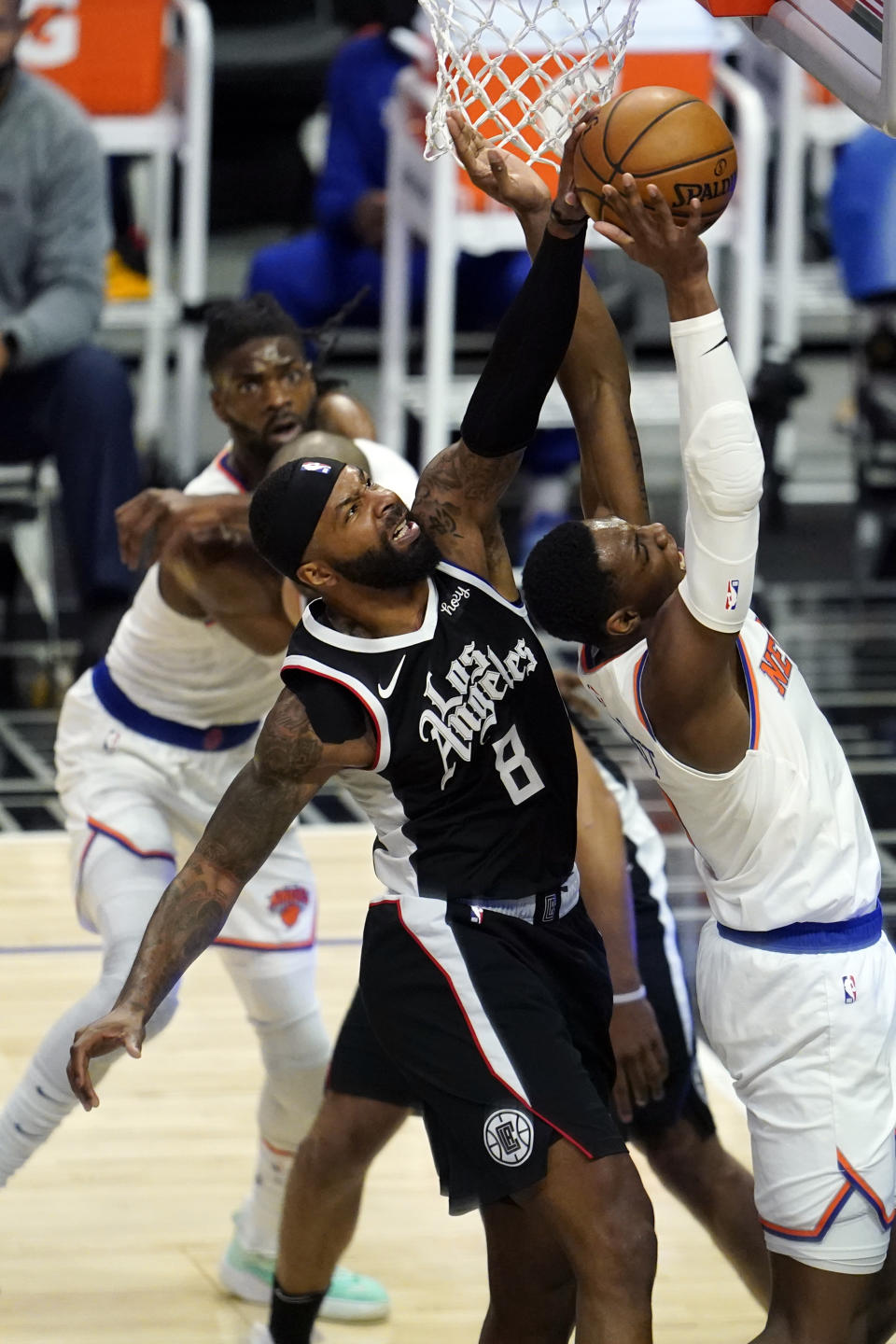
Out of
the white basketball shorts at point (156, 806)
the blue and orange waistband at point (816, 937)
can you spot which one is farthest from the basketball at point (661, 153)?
the white basketball shorts at point (156, 806)

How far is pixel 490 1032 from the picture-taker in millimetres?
2926

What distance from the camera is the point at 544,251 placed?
10.0 ft

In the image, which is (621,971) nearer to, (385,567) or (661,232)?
(385,567)

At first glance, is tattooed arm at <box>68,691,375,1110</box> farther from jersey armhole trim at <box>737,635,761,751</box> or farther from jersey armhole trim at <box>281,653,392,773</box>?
jersey armhole trim at <box>737,635,761,751</box>

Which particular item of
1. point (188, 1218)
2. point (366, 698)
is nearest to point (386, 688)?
point (366, 698)

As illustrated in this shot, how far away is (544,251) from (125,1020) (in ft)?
4.01

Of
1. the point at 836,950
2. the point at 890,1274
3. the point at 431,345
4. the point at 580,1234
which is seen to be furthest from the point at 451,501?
the point at 431,345

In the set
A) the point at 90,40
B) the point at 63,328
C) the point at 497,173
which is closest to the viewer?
the point at 497,173

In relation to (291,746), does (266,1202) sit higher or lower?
lower

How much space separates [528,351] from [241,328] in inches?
38.8

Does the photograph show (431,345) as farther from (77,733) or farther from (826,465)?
(77,733)

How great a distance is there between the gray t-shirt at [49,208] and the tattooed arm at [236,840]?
4423mm

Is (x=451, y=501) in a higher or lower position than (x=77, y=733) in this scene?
higher

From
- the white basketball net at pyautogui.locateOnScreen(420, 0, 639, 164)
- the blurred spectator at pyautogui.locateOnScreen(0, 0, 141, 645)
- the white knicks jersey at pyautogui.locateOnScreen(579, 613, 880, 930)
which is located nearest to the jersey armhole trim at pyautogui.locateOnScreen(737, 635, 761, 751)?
the white knicks jersey at pyautogui.locateOnScreen(579, 613, 880, 930)
